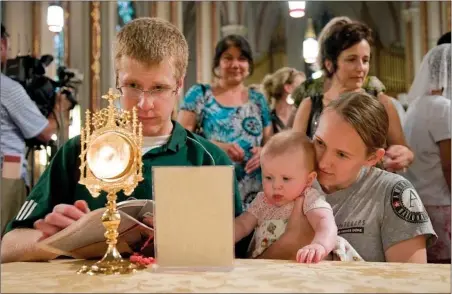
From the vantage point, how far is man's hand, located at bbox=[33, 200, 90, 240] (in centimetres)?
132

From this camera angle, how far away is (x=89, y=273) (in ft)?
3.84

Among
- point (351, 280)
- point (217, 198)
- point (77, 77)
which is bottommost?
point (351, 280)

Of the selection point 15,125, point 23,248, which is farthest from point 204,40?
point 23,248

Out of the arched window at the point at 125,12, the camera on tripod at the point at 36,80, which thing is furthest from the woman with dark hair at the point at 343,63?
the arched window at the point at 125,12

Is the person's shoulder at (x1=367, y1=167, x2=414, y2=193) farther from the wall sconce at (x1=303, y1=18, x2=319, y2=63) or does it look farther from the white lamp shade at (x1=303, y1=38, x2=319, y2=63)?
the white lamp shade at (x1=303, y1=38, x2=319, y2=63)

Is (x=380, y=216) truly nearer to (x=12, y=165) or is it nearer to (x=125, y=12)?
A: (x=12, y=165)

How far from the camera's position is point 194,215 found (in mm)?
1182

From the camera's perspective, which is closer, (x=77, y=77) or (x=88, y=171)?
(x=88, y=171)

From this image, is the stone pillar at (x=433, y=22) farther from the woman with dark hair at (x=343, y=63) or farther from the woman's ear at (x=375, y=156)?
the woman's ear at (x=375, y=156)

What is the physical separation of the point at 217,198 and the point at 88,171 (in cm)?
27

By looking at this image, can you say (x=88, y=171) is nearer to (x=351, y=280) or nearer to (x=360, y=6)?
(x=351, y=280)

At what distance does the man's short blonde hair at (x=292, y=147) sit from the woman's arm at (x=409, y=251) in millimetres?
314

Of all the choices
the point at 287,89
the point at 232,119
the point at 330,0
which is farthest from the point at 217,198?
the point at 330,0

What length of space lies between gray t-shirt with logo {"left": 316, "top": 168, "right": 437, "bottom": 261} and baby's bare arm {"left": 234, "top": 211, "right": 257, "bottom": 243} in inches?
9.1
